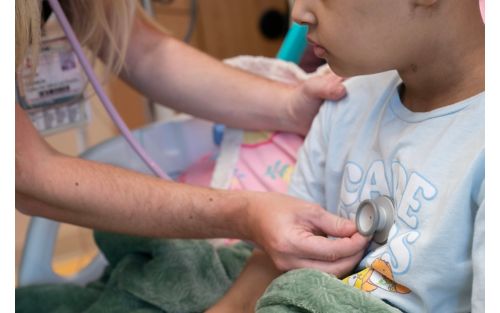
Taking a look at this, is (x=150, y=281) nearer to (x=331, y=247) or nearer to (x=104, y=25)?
(x=331, y=247)

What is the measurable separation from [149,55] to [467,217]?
0.80 metres

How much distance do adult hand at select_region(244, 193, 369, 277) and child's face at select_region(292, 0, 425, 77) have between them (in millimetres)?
206

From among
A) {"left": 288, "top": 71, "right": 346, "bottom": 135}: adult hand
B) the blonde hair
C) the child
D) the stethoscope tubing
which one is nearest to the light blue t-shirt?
the child

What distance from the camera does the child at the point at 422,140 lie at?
29.7 inches

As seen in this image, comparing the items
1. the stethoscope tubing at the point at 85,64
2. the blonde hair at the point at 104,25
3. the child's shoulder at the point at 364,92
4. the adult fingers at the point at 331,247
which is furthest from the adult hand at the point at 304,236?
the blonde hair at the point at 104,25

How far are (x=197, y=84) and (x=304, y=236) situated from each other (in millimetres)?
536

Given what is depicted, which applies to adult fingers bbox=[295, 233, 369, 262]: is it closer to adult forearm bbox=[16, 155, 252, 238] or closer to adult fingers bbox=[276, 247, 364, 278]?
adult fingers bbox=[276, 247, 364, 278]

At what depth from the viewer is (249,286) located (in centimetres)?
103

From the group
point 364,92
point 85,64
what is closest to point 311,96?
point 364,92

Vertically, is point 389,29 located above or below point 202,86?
above

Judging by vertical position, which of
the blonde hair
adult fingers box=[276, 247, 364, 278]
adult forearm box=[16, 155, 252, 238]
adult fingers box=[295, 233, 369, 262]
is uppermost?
the blonde hair

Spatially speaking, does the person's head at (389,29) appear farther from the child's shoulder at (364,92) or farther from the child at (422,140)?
the child's shoulder at (364,92)

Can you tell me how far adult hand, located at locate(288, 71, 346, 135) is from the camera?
1.07 meters
